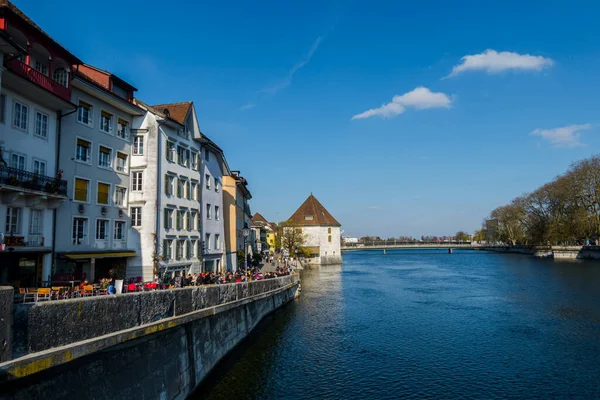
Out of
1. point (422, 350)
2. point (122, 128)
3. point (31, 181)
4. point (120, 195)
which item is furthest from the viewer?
point (122, 128)

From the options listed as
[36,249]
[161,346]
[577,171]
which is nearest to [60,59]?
[36,249]

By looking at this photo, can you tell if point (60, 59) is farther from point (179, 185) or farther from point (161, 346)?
point (161, 346)

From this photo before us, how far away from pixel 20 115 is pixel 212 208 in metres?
20.3

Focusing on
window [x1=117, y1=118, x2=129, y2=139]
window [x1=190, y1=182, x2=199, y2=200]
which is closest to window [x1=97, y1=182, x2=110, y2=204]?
window [x1=117, y1=118, x2=129, y2=139]

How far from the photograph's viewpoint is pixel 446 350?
79.1 feet

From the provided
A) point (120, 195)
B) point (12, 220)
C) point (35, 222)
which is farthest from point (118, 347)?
point (120, 195)

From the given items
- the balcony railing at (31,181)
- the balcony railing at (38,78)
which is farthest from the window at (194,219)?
the balcony railing at (38,78)

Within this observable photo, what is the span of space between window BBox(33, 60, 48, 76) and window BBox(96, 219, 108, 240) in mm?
9281

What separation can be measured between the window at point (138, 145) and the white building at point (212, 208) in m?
7.16

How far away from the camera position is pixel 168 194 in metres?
31.7

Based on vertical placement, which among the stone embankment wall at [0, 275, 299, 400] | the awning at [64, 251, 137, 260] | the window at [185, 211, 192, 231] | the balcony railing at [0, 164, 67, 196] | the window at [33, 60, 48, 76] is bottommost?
the stone embankment wall at [0, 275, 299, 400]

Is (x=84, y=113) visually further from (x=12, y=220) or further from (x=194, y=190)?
(x=194, y=190)

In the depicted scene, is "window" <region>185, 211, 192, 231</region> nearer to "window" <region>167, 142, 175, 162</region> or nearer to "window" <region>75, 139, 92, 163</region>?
"window" <region>167, 142, 175, 162</region>

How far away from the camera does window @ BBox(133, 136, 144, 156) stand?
3005cm
